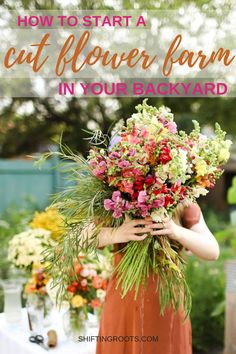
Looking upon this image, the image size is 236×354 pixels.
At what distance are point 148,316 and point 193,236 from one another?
12.8 inches

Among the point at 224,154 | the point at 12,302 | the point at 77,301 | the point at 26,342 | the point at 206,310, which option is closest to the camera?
the point at 224,154

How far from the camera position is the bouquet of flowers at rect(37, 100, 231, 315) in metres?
1.46

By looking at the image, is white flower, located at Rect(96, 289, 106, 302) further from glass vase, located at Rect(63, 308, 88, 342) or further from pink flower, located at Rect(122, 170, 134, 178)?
pink flower, located at Rect(122, 170, 134, 178)

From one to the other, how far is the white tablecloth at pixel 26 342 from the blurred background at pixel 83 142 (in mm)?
1828

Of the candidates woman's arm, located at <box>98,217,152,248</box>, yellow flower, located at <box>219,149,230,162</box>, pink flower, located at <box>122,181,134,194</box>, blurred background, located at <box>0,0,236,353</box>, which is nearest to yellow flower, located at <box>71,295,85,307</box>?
woman's arm, located at <box>98,217,152,248</box>

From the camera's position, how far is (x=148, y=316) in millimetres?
1666

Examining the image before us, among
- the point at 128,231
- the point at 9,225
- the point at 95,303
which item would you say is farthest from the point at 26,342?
the point at 9,225

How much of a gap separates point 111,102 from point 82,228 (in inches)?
248

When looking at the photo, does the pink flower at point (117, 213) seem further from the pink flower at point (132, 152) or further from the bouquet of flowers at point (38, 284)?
the bouquet of flowers at point (38, 284)

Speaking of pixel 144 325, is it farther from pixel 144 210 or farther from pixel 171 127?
pixel 171 127

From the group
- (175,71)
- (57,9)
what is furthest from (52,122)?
(57,9)

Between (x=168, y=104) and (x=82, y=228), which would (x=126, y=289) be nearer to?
(x=82, y=228)

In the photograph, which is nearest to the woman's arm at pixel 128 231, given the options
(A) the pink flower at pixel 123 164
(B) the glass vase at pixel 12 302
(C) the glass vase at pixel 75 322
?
(A) the pink flower at pixel 123 164

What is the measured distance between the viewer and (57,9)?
4.14 meters
